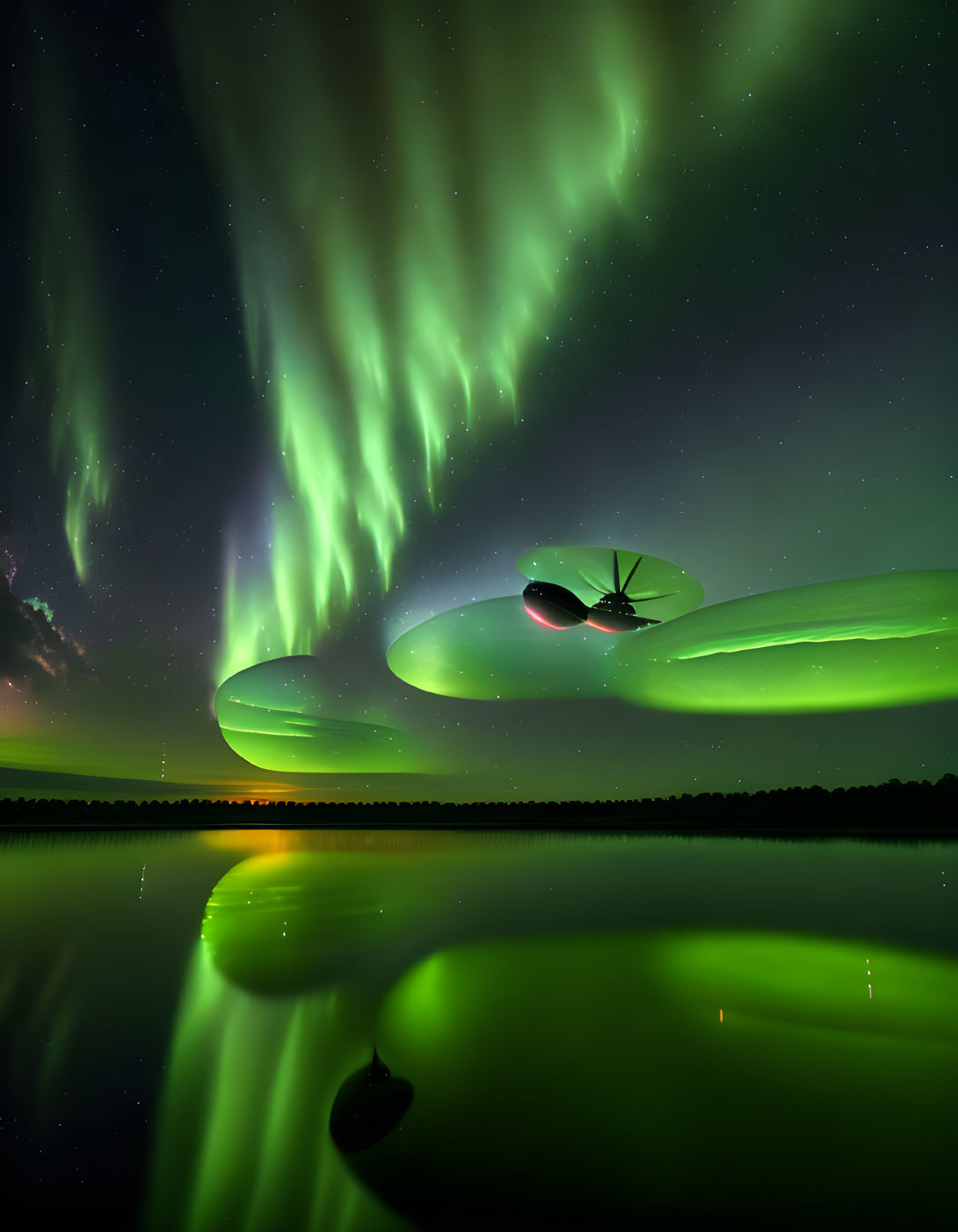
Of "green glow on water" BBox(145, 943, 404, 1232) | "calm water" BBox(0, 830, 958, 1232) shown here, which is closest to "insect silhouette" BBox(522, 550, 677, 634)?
"calm water" BBox(0, 830, 958, 1232)

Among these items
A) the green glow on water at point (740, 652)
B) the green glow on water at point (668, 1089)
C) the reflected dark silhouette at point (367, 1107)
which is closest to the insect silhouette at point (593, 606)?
the green glow on water at point (740, 652)

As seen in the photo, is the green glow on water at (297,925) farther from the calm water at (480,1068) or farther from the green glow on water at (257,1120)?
the green glow on water at (257,1120)

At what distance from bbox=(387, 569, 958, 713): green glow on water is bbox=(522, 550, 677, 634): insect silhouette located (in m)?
1.15

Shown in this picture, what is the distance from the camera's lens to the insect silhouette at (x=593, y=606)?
54.5ft

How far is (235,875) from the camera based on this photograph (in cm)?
1350

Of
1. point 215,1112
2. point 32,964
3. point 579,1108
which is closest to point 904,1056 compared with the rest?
point 579,1108

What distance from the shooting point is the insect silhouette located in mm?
16625

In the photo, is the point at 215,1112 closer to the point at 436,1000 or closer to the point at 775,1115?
the point at 436,1000

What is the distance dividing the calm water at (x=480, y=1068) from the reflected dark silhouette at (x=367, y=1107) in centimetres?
2

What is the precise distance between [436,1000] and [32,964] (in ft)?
15.7

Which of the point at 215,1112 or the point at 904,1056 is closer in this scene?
the point at 215,1112

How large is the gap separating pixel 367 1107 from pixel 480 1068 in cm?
82

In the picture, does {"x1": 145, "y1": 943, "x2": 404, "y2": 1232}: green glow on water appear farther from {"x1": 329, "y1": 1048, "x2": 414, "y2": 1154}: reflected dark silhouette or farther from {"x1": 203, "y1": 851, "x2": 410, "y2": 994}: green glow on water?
{"x1": 203, "y1": 851, "x2": 410, "y2": 994}: green glow on water

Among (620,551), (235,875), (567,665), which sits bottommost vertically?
(235,875)
